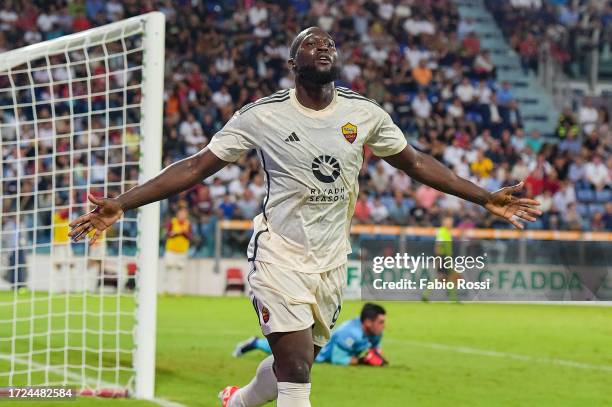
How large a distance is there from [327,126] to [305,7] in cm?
2503

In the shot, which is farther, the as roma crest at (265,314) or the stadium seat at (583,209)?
the stadium seat at (583,209)

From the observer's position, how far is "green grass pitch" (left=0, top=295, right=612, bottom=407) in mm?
9953

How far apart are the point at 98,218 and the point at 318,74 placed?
1373mm

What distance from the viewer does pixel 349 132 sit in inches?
236

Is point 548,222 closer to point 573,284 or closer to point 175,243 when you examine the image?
point 573,284

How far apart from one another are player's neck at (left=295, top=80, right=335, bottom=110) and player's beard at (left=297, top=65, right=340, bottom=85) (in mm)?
81

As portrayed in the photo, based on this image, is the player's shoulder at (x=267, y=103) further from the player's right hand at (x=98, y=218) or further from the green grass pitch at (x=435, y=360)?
the green grass pitch at (x=435, y=360)

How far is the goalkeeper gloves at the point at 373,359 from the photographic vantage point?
40.6 feet

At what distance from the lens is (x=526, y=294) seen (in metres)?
19.5

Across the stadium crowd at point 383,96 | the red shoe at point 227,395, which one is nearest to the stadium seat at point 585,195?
the stadium crowd at point 383,96

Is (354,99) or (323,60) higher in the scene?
(323,60)

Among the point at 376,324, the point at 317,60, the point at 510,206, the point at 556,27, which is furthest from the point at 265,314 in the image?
the point at 556,27

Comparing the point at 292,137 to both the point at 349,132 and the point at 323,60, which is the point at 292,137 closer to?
the point at 349,132

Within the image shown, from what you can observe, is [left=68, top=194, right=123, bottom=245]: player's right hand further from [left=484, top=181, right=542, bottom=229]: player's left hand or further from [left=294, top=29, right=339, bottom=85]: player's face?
[left=484, top=181, right=542, bottom=229]: player's left hand
